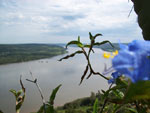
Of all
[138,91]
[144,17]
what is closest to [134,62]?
[138,91]

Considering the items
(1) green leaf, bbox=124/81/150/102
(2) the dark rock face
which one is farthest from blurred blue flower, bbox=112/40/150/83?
(2) the dark rock face

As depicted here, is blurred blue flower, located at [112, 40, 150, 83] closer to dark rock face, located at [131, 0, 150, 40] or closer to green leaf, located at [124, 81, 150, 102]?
green leaf, located at [124, 81, 150, 102]

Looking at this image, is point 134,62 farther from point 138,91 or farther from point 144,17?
point 144,17

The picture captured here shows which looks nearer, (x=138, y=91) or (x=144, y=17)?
(x=138, y=91)

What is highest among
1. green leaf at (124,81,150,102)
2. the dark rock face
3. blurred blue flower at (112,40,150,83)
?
the dark rock face

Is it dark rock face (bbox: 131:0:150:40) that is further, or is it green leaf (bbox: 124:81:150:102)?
dark rock face (bbox: 131:0:150:40)

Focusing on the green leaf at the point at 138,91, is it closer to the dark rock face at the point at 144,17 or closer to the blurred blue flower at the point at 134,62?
the blurred blue flower at the point at 134,62

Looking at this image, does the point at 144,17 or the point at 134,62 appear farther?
the point at 144,17

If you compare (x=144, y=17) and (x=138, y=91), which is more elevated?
(x=144, y=17)

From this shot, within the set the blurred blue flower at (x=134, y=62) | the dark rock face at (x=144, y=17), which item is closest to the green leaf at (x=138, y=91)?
the blurred blue flower at (x=134, y=62)
